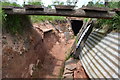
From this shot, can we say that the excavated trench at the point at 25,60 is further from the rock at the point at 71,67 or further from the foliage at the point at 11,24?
the rock at the point at 71,67

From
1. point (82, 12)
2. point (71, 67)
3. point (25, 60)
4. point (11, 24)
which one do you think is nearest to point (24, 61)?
point (25, 60)

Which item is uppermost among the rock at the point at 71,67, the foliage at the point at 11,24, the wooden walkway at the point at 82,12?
the wooden walkway at the point at 82,12

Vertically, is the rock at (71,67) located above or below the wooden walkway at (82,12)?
below

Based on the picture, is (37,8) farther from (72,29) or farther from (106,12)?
(72,29)

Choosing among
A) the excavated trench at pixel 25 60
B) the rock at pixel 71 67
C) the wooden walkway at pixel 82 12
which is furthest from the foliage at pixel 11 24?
the rock at pixel 71 67

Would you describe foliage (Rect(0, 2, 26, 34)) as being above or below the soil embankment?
above

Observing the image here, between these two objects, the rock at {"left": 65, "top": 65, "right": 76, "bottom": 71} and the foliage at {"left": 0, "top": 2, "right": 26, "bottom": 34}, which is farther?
the rock at {"left": 65, "top": 65, "right": 76, "bottom": 71}

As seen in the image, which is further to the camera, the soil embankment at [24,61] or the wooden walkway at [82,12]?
the wooden walkway at [82,12]

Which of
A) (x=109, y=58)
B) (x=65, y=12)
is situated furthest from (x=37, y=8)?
(x=109, y=58)

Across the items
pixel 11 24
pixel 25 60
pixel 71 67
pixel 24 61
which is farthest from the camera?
pixel 71 67

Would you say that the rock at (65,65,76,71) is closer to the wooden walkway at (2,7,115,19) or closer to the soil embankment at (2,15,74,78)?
the soil embankment at (2,15,74,78)

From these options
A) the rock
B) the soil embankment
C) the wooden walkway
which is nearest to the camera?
the soil embankment

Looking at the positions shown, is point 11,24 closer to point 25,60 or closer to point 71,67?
point 25,60

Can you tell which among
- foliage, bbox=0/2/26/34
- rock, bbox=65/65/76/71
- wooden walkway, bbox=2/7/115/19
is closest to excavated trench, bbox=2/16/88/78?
foliage, bbox=0/2/26/34
